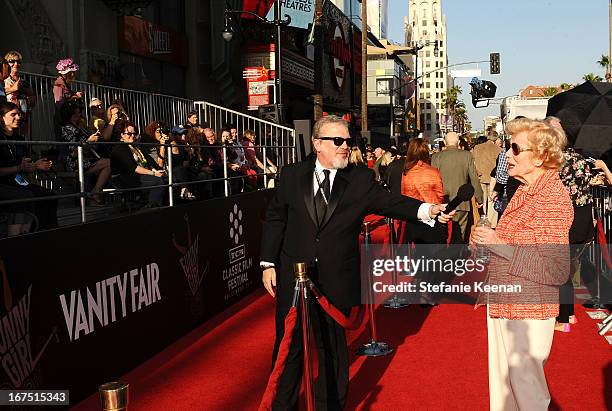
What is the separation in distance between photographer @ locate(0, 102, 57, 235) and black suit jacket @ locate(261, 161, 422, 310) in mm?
2150

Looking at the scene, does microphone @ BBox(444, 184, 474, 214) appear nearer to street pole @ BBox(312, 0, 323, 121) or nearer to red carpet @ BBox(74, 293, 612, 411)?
red carpet @ BBox(74, 293, 612, 411)

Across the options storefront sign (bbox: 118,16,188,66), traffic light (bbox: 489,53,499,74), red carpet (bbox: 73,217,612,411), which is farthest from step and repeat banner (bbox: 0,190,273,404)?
traffic light (bbox: 489,53,499,74)

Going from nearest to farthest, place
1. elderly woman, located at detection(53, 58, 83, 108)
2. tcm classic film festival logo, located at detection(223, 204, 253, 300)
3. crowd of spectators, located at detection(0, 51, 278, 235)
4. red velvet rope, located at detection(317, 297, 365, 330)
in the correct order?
red velvet rope, located at detection(317, 297, 365, 330)
crowd of spectators, located at detection(0, 51, 278, 235)
elderly woman, located at detection(53, 58, 83, 108)
tcm classic film festival logo, located at detection(223, 204, 253, 300)

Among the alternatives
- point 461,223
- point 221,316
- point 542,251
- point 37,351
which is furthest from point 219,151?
point 542,251

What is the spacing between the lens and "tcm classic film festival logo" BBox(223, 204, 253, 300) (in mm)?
10078

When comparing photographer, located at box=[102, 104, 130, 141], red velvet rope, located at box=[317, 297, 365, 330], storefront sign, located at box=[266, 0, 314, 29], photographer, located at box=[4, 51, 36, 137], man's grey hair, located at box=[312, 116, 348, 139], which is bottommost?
red velvet rope, located at box=[317, 297, 365, 330]

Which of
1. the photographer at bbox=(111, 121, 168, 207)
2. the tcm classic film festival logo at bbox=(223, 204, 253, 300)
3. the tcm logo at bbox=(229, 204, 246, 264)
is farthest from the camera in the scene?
the tcm logo at bbox=(229, 204, 246, 264)

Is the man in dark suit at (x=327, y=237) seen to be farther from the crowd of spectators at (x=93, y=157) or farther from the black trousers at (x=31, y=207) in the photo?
the crowd of spectators at (x=93, y=157)

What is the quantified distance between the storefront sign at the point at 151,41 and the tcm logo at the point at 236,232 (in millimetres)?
9251

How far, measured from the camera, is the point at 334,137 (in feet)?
16.2

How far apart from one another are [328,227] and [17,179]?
3249 millimetres

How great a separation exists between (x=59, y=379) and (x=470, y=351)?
4.05m

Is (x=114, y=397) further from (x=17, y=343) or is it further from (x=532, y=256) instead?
(x=17, y=343)

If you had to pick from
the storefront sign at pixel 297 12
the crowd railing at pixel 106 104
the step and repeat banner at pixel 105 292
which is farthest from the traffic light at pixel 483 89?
the step and repeat banner at pixel 105 292
